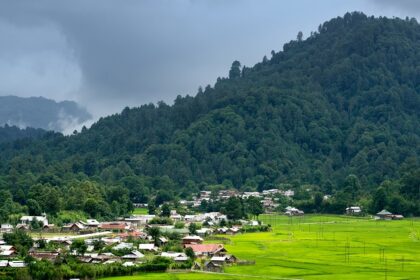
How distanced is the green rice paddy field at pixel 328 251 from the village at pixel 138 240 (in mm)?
2185

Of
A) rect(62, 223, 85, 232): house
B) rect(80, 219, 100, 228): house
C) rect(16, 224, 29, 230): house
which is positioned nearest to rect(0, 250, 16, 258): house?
rect(16, 224, 29, 230): house

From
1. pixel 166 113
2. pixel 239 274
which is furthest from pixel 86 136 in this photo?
pixel 239 274

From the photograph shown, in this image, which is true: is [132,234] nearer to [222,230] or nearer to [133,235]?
[133,235]

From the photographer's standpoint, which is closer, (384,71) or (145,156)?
(145,156)

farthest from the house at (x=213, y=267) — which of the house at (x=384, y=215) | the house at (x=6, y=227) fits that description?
the house at (x=384, y=215)

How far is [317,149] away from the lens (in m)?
171

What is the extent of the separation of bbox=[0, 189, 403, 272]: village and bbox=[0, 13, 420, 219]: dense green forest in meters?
28.7

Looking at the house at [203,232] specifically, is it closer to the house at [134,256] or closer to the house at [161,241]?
the house at [161,241]

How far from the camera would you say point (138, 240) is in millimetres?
72812

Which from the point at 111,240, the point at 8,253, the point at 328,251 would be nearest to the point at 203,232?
the point at 111,240

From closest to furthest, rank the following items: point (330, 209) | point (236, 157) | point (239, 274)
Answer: point (239, 274), point (330, 209), point (236, 157)

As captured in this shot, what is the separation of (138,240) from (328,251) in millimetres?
16093

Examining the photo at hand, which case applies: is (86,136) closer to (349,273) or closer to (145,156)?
(145,156)

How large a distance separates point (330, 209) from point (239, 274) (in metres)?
66.4
